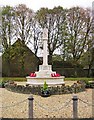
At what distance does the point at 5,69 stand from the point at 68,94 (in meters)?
→ 21.3

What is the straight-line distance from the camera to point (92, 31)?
100 ft

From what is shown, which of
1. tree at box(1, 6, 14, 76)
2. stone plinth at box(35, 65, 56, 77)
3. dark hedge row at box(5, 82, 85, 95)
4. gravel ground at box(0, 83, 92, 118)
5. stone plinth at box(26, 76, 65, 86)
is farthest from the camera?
tree at box(1, 6, 14, 76)

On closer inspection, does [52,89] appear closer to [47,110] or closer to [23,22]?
[47,110]

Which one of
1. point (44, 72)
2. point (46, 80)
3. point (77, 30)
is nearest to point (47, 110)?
point (46, 80)

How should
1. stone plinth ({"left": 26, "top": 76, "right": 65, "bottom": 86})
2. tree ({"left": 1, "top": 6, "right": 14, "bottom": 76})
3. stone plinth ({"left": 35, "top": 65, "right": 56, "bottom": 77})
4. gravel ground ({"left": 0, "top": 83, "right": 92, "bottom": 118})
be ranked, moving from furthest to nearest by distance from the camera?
tree ({"left": 1, "top": 6, "right": 14, "bottom": 76})
stone plinth ({"left": 35, "top": 65, "right": 56, "bottom": 77})
stone plinth ({"left": 26, "top": 76, "right": 65, "bottom": 86})
gravel ground ({"left": 0, "top": 83, "right": 92, "bottom": 118})

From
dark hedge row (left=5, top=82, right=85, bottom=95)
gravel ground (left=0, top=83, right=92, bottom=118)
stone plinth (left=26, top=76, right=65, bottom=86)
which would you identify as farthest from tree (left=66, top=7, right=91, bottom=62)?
gravel ground (left=0, top=83, right=92, bottom=118)

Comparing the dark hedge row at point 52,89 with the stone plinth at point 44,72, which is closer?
the dark hedge row at point 52,89

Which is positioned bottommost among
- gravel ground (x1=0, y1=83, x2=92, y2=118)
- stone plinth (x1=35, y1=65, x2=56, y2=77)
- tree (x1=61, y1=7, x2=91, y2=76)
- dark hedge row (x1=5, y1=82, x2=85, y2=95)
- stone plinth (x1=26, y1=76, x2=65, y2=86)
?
gravel ground (x1=0, y1=83, x2=92, y2=118)

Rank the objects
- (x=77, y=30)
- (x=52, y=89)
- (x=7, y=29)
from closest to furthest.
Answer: (x=52, y=89) < (x=7, y=29) < (x=77, y=30)

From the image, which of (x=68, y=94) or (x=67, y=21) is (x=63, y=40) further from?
(x=68, y=94)

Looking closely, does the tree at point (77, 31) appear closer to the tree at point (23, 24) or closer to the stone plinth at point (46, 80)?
the tree at point (23, 24)

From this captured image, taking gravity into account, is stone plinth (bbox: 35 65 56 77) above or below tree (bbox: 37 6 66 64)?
below

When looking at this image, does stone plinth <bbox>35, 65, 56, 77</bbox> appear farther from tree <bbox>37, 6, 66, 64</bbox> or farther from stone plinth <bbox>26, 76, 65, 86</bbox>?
tree <bbox>37, 6, 66, 64</bbox>

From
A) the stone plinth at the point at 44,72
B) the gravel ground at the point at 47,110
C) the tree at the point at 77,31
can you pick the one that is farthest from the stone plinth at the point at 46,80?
the tree at the point at 77,31
